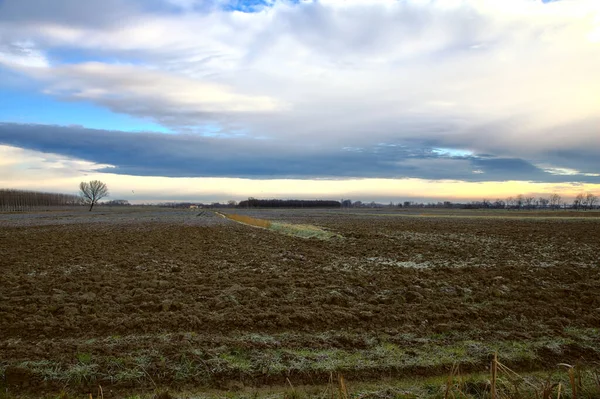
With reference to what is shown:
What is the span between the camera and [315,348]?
286 inches

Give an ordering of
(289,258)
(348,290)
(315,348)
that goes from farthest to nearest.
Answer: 1. (289,258)
2. (348,290)
3. (315,348)

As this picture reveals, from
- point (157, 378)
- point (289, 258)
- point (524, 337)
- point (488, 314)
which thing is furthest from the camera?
point (289, 258)

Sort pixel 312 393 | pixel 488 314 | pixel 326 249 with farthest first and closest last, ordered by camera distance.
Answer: pixel 326 249, pixel 488 314, pixel 312 393

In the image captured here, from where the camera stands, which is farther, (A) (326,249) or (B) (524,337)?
(A) (326,249)

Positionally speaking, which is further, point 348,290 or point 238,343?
point 348,290

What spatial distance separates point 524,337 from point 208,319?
662 cm

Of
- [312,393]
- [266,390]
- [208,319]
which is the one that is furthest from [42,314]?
[312,393]

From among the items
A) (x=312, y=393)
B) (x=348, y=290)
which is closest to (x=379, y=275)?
(x=348, y=290)

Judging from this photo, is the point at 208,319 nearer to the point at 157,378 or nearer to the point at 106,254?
the point at 157,378

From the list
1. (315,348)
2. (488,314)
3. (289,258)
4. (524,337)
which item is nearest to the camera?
(315,348)

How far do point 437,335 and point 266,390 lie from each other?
12.9 ft

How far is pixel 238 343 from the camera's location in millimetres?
7348

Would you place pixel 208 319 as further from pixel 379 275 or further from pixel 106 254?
pixel 106 254

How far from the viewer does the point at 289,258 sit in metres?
19.4
